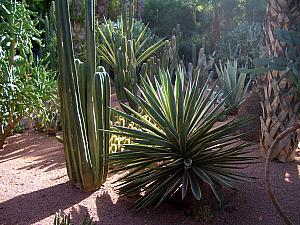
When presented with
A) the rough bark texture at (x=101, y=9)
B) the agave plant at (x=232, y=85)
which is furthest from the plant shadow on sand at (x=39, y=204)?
the rough bark texture at (x=101, y=9)

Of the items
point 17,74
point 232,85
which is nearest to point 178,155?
point 17,74

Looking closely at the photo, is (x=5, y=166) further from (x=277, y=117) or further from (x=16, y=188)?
(x=277, y=117)

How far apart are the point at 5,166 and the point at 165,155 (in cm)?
227

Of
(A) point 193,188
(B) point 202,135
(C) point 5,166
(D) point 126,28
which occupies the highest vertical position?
(D) point 126,28

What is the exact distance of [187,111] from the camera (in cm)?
373

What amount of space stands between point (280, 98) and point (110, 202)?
6.74 feet

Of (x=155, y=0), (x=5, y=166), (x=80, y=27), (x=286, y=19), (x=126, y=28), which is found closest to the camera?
(x=286, y=19)

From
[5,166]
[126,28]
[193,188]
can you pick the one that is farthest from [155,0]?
[193,188]

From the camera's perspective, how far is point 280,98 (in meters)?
4.38

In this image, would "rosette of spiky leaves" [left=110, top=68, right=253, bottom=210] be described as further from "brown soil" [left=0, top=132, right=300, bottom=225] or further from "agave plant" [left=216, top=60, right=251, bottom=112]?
"agave plant" [left=216, top=60, right=251, bottom=112]

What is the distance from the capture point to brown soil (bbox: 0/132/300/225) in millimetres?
3434

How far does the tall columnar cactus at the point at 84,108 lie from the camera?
11.8ft

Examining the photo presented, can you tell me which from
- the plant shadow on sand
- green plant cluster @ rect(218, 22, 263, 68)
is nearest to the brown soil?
the plant shadow on sand

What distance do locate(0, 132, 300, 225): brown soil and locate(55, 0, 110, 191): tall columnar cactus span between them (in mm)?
221
